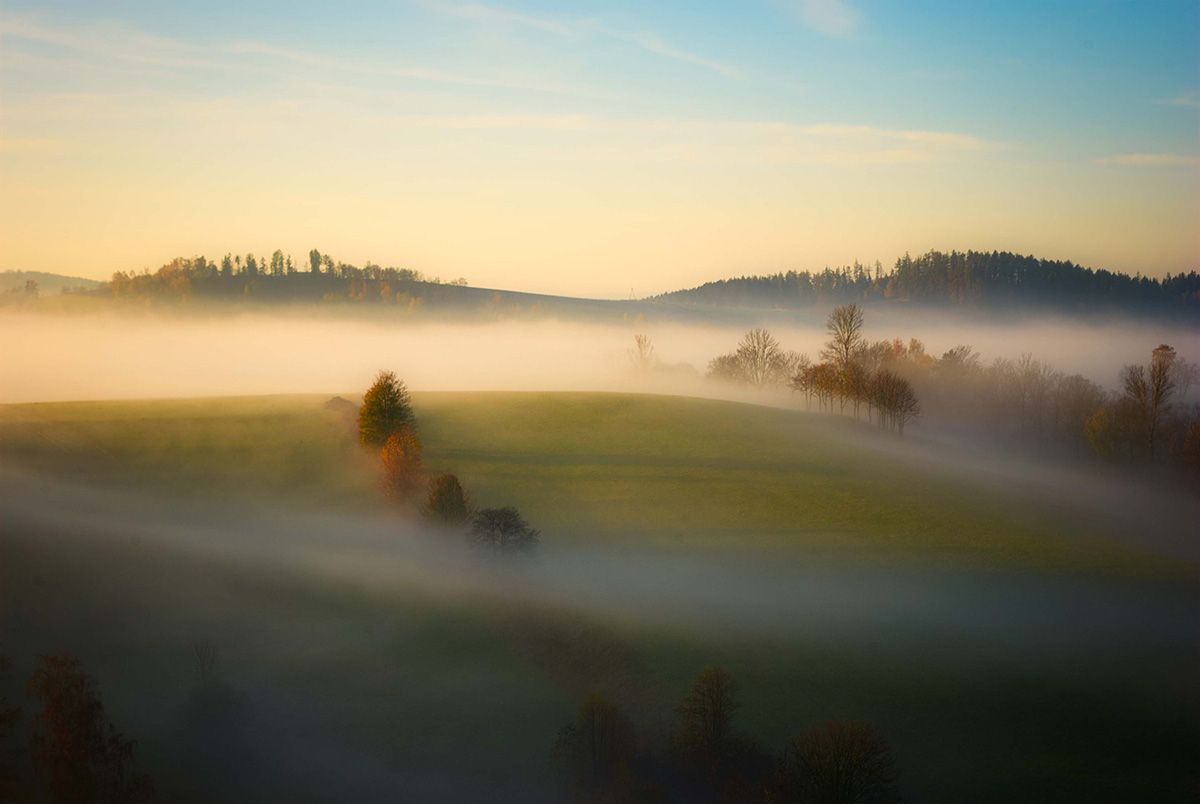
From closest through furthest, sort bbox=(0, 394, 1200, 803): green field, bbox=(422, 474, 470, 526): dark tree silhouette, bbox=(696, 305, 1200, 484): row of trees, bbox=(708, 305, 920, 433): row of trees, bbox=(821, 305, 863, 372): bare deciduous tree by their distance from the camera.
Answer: bbox=(0, 394, 1200, 803): green field → bbox=(422, 474, 470, 526): dark tree silhouette → bbox=(696, 305, 1200, 484): row of trees → bbox=(708, 305, 920, 433): row of trees → bbox=(821, 305, 863, 372): bare deciduous tree

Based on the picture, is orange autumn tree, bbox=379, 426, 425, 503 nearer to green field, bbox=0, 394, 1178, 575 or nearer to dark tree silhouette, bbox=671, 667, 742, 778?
green field, bbox=0, 394, 1178, 575

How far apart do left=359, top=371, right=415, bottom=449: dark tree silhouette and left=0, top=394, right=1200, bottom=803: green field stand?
104 inches

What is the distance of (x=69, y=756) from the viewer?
2978cm

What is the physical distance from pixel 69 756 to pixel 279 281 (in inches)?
6147

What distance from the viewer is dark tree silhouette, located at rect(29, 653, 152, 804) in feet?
97.7

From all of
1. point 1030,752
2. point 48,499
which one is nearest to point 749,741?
point 1030,752

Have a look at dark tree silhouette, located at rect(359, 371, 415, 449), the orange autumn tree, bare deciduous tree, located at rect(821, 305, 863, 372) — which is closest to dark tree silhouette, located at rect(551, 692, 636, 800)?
the orange autumn tree

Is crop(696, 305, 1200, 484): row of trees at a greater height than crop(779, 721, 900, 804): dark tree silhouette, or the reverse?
crop(696, 305, 1200, 484): row of trees

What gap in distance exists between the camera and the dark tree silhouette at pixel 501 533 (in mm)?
47031

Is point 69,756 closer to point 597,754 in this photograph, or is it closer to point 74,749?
point 74,749

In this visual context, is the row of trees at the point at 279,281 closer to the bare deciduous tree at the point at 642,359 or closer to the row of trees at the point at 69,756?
the bare deciduous tree at the point at 642,359

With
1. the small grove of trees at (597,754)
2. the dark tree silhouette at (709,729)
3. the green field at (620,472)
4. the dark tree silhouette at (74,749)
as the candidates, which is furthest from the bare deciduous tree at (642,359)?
the dark tree silhouette at (74,749)

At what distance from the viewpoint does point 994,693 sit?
103 feet

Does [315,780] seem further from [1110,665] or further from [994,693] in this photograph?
[1110,665]
